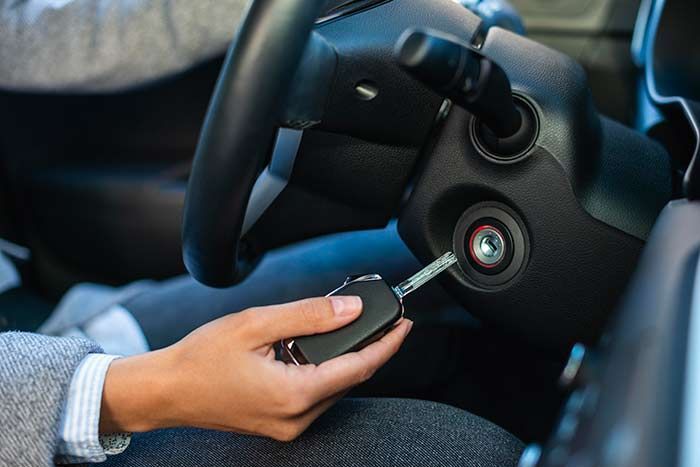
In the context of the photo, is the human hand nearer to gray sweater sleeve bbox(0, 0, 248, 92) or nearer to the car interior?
the car interior

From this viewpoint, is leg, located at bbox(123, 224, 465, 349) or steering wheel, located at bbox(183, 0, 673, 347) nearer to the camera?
steering wheel, located at bbox(183, 0, 673, 347)

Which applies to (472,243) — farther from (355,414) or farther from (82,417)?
(82,417)

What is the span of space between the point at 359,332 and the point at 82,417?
196 millimetres

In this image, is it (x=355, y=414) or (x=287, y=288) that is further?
(x=287, y=288)

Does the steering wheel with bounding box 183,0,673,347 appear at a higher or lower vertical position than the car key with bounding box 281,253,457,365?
higher

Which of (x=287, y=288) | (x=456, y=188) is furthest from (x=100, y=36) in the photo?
(x=456, y=188)

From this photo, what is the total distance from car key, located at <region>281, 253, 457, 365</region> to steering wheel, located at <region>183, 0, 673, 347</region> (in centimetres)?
8

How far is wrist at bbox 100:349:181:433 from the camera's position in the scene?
53 cm

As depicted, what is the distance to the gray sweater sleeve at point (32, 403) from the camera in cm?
51

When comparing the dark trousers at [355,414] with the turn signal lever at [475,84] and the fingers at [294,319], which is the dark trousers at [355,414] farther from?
the turn signal lever at [475,84]

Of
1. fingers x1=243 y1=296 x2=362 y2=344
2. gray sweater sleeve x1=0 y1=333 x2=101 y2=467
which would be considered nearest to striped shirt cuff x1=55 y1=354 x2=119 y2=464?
gray sweater sleeve x1=0 y1=333 x2=101 y2=467

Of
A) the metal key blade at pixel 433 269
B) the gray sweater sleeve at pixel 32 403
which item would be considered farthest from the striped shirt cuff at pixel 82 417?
the metal key blade at pixel 433 269

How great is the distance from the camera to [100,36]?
90cm

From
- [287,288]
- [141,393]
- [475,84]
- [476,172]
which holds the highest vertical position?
[475,84]
